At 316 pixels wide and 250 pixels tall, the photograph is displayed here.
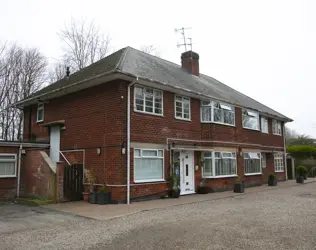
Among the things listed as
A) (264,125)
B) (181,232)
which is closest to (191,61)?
(264,125)

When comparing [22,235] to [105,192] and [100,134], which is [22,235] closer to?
[105,192]

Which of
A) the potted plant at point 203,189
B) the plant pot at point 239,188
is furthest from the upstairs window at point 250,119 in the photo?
the potted plant at point 203,189

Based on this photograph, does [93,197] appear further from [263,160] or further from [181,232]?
[263,160]

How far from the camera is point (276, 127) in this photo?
2581cm

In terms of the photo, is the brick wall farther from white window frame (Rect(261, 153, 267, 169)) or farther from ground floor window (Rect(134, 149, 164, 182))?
white window frame (Rect(261, 153, 267, 169))

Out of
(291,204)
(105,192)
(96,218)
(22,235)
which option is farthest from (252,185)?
(22,235)

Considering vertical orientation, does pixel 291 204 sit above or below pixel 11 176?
below

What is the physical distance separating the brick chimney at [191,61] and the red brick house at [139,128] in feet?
14.5

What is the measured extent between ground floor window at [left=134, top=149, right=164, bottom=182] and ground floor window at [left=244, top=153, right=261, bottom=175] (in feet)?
27.1

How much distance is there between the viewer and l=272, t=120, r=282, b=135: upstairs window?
993 inches

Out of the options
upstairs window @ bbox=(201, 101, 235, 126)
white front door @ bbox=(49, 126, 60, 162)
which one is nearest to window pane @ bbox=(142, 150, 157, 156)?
upstairs window @ bbox=(201, 101, 235, 126)

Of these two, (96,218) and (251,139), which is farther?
(251,139)

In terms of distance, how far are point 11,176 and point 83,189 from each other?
143 inches

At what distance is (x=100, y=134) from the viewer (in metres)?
13.5
